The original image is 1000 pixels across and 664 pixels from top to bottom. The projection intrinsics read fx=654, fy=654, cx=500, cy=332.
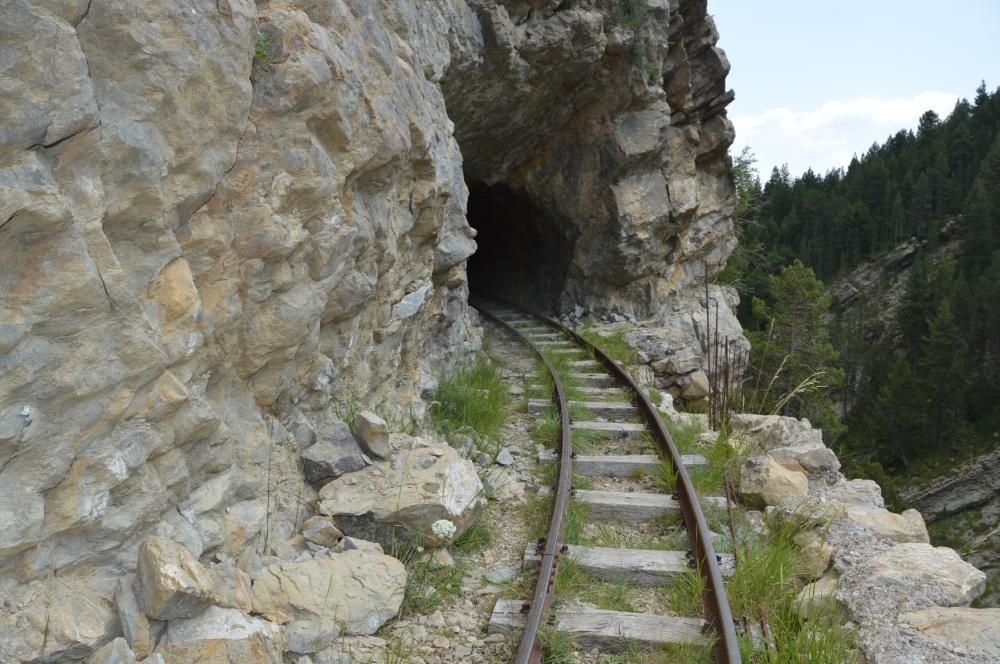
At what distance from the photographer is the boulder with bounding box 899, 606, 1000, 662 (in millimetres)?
3299

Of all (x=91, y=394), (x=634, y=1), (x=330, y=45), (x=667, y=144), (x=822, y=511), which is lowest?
(x=822, y=511)

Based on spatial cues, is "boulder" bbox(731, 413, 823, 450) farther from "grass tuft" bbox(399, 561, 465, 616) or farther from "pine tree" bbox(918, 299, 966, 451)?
"pine tree" bbox(918, 299, 966, 451)

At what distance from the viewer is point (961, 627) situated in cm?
346

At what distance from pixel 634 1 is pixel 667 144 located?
347 cm

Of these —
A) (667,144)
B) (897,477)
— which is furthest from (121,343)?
(897,477)

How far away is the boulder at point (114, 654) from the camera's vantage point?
2463 mm

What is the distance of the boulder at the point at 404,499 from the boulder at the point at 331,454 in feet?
0.26

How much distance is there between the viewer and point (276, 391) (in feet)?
14.3

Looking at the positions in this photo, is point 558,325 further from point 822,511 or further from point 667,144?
point 822,511

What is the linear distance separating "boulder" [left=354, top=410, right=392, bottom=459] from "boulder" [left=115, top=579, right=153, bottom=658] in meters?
2.17

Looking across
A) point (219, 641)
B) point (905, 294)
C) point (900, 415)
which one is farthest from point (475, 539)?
point (905, 294)

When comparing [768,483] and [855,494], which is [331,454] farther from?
[855,494]

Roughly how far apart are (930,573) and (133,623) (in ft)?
14.2

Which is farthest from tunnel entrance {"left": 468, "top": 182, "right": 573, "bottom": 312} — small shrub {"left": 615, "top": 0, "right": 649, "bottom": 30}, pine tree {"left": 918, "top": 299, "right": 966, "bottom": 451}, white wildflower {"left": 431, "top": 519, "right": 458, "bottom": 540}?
pine tree {"left": 918, "top": 299, "right": 966, "bottom": 451}
